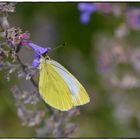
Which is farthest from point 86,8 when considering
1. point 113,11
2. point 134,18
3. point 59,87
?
point 59,87

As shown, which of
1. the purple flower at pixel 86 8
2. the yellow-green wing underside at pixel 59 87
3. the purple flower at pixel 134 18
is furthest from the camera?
the purple flower at pixel 134 18

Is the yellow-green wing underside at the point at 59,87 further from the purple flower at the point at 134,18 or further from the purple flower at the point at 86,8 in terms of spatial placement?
the purple flower at the point at 134,18

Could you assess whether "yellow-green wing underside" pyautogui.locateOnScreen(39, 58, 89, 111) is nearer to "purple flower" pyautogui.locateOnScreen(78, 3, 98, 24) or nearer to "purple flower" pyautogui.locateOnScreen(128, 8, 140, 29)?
"purple flower" pyautogui.locateOnScreen(78, 3, 98, 24)

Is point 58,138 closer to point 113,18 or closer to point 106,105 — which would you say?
point 106,105

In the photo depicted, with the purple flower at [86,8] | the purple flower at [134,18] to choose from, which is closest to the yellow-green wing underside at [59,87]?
the purple flower at [86,8]

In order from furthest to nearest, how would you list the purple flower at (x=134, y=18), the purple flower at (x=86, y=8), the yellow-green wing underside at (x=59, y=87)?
the purple flower at (x=134, y=18), the purple flower at (x=86, y=8), the yellow-green wing underside at (x=59, y=87)

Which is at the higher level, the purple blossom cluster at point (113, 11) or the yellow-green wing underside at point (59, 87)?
the purple blossom cluster at point (113, 11)

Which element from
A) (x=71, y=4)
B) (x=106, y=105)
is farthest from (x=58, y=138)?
(x=71, y=4)

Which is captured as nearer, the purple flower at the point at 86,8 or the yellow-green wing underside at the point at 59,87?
the yellow-green wing underside at the point at 59,87

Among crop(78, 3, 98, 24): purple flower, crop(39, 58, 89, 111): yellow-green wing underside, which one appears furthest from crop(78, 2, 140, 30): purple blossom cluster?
crop(39, 58, 89, 111): yellow-green wing underside
